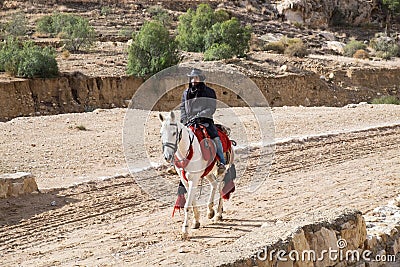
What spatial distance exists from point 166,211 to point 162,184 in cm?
217

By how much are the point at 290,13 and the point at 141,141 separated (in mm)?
43093

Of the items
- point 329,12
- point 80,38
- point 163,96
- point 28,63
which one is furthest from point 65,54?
point 329,12

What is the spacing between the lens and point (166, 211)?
11.8 m

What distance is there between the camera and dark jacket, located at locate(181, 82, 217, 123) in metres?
10.7

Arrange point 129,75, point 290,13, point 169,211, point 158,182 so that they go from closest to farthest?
1. point 169,211
2. point 158,182
3. point 129,75
4. point 290,13

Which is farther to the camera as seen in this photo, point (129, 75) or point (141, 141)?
point (129, 75)

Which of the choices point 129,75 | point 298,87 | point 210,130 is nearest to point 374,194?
point 210,130

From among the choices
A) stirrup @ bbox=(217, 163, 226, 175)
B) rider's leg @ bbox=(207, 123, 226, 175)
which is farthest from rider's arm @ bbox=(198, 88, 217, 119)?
stirrup @ bbox=(217, 163, 226, 175)

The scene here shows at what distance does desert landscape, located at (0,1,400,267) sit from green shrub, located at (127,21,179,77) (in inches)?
29.5

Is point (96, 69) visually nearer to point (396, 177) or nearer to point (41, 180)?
point (41, 180)

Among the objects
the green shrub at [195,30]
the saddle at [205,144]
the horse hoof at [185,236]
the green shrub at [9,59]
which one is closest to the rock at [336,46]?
the green shrub at [195,30]

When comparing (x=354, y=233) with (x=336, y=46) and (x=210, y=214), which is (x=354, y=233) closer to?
(x=210, y=214)

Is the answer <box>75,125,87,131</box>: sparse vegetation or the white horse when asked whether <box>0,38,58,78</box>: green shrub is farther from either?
the white horse

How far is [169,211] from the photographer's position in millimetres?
11812
